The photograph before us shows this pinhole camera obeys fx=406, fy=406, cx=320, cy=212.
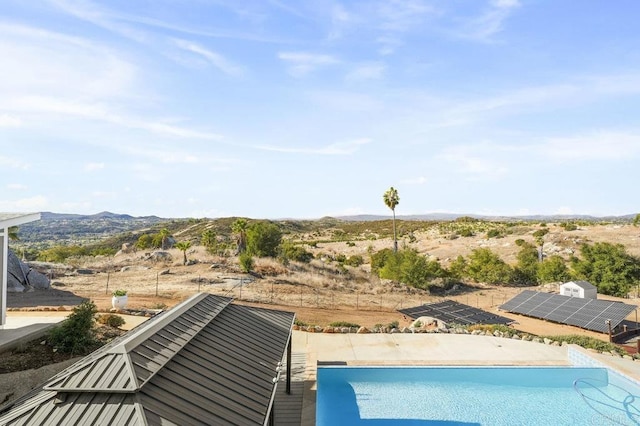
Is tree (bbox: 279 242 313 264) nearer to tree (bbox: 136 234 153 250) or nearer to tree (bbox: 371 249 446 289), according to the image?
tree (bbox: 371 249 446 289)

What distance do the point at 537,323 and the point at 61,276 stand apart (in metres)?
37.4

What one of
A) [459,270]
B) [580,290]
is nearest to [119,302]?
[580,290]

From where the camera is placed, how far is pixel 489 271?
43.8 meters

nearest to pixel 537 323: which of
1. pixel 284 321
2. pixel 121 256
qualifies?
pixel 284 321

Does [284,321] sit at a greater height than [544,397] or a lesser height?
greater

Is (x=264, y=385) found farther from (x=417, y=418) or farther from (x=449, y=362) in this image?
(x=449, y=362)

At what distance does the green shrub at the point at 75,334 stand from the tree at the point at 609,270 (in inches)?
1590

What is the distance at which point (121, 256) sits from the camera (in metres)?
45.8

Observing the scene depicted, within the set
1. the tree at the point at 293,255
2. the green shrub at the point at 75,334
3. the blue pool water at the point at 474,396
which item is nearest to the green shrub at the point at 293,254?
the tree at the point at 293,255

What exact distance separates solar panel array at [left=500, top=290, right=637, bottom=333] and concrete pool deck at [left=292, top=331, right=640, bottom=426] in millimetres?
6815

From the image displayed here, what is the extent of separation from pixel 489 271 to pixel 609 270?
1067cm

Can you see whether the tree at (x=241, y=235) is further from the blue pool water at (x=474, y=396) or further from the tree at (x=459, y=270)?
the blue pool water at (x=474, y=396)

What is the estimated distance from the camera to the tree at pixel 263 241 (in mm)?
42906

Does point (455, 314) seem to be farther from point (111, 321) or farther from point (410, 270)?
point (111, 321)
